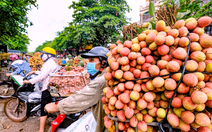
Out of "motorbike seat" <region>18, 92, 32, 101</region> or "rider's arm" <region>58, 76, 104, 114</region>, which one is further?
"motorbike seat" <region>18, 92, 32, 101</region>

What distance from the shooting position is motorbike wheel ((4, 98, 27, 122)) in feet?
12.0

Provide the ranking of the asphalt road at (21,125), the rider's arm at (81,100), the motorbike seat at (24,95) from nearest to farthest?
the rider's arm at (81,100) → the asphalt road at (21,125) → the motorbike seat at (24,95)

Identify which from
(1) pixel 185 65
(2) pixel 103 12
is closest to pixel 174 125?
(1) pixel 185 65

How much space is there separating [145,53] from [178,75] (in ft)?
0.94

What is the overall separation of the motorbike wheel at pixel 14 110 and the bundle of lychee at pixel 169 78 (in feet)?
13.3

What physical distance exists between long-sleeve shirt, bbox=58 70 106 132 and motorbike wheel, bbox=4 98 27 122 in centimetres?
318

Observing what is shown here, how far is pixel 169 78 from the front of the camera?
0.80 meters

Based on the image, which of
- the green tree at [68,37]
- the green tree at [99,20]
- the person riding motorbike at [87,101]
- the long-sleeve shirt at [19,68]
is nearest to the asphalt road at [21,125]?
the long-sleeve shirt at [19,68]

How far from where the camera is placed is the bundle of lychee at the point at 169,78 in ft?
2.40

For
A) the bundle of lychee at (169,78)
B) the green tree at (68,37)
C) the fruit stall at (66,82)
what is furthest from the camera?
the green tree at (68,37)

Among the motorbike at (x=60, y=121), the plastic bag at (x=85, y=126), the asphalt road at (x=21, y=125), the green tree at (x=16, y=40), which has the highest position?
the green tree at (x=16, y=40)

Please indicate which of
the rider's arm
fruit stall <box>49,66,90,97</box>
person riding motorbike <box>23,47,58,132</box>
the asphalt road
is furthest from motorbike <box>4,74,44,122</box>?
the rider's arm

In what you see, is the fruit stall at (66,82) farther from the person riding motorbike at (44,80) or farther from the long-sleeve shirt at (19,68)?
the long-sleeve shirt at (19,68)

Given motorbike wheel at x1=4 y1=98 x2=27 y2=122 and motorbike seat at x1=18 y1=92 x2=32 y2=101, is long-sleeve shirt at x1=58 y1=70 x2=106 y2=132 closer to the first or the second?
motorbike seat at x1=18 y1=92 x2=32 y2=101
